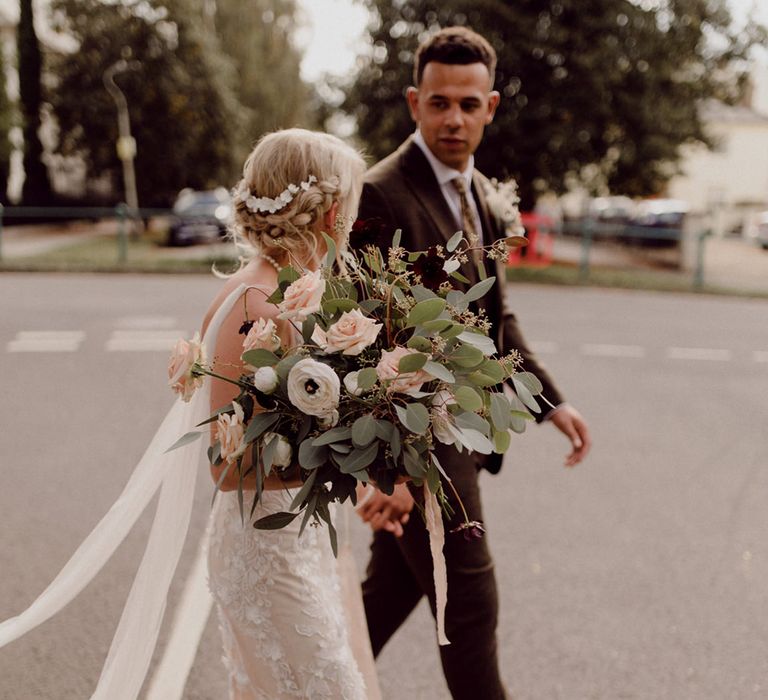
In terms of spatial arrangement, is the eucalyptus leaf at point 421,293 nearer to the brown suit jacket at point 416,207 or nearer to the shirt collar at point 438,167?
the brown suit jacket at point 416,207

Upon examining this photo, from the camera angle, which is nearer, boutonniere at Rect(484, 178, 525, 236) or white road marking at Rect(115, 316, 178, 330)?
boutonniere at Rect(484, 178, 525, 236)

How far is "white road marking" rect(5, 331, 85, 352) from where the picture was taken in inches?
337

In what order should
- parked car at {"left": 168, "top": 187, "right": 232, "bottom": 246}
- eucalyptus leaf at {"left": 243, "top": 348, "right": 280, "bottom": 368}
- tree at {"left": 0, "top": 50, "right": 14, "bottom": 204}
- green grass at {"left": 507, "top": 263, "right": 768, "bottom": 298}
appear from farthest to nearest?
tree at {"left": 0, "top": 50, "right": 14, "bottom": 204}, parked car at {"left": 168, "top": 187, "right": 232, "bottom": 246}, green grass at {"left": 507, "top": 263, "right": 768, "bottom": 298}, eucalyptus leaf at {"left": 243, "top": 348, "right": 280, "bottom": 368}

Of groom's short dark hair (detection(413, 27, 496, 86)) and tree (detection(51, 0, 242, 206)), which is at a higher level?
tree (detection(51, 0, 242, 206))

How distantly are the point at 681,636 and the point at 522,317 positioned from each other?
8.19 metres

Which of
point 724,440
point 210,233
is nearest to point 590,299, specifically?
point 724,440

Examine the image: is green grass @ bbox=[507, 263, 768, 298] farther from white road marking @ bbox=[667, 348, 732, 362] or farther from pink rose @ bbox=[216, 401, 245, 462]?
pink rose @ bbox=[216, 401, 245, 462]

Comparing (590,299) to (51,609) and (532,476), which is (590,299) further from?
(51,609)

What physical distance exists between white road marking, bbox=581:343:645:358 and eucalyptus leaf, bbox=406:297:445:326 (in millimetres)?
7750

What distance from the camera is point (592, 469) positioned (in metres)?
5.48

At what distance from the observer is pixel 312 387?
65.2 inches

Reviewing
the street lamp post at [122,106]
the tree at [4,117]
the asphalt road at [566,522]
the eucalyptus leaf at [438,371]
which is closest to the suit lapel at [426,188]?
the eucalyptus leaf at [438,371]

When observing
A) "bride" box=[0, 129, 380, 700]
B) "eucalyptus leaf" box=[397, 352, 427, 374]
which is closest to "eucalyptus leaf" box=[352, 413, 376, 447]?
"eucalyptus leaf" box=[397, 352, 427, 374]

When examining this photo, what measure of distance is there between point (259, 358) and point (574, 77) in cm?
1718
